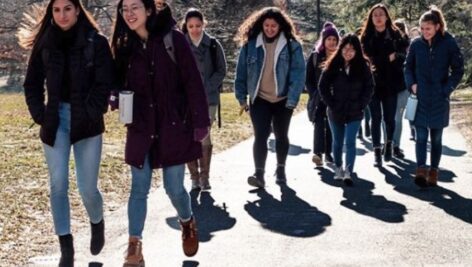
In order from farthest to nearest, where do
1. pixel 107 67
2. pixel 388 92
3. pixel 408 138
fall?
pixel 408 138
pixel 388 92
pixel 107 67

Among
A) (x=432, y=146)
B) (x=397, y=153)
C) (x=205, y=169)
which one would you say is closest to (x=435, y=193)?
(x=432, y=146)

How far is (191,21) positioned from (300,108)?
15.5m

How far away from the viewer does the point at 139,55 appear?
17.3 feet

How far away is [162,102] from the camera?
526 cm

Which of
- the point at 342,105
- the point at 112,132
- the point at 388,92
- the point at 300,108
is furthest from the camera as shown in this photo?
the point at 300,108

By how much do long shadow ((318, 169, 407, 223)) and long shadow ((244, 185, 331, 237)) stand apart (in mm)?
414

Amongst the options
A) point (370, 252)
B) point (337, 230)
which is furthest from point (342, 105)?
point (370, 252)

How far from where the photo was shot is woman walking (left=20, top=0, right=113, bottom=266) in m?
5.12

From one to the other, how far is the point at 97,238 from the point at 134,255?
458mm

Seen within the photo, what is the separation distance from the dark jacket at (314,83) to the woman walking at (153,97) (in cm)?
499

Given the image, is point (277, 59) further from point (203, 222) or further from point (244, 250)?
point (244, 250)

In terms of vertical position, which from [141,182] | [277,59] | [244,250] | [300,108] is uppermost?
[277,59]

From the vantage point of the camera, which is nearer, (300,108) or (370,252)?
(370,252)

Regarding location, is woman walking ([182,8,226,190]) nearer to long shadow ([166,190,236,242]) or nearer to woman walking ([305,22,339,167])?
long shadow ([166,190,236,242])
